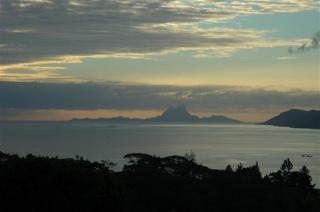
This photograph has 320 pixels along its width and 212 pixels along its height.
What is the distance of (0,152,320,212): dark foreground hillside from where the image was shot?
15938mm

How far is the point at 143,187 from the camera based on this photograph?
28.2m

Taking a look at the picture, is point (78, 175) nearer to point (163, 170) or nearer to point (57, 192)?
point (57, 192)

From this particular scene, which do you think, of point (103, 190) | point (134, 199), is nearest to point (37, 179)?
point (103, 190)

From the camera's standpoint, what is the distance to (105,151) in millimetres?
91438

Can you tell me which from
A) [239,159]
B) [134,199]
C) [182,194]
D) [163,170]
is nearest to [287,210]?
[182,194]

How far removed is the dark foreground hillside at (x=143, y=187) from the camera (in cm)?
1594

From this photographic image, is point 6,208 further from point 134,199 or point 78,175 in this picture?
point 134,199

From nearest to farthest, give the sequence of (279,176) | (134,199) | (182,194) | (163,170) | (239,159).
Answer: (134,199) → (182,194) → (163,170) → (279,176) → (239,159)

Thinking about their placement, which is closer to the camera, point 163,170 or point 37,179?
point 37,179

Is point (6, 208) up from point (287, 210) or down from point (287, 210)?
up

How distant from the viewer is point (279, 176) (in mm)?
36812

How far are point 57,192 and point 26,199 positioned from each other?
0.95m

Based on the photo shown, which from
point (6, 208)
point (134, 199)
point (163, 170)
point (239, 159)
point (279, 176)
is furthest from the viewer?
point (239, 159)

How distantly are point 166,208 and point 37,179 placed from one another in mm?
10614
